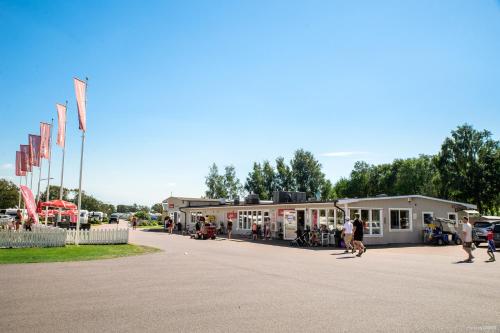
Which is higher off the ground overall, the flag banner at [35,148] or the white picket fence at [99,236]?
the flag banner at [35,148]

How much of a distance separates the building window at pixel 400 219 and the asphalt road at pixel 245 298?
12.2 metres

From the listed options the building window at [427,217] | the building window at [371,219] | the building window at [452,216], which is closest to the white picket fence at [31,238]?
the building window at [371,219]

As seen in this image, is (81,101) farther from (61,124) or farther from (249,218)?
(249,218)

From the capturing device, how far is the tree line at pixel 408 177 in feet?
161

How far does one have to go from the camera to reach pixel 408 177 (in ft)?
241

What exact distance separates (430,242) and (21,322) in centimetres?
2484

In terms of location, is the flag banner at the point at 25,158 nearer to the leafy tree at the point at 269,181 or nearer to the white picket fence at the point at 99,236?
the white picket fence at the point at 99,236

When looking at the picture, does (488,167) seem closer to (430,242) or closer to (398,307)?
(430,242)

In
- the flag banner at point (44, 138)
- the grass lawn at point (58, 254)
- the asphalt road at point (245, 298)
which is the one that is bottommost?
the grass lawn at point (58, 254)

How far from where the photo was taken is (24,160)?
27953 millimetres

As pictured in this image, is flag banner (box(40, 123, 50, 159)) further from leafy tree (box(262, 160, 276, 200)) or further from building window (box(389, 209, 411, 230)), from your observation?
leafy tree (box(262, 160, 276, 200))

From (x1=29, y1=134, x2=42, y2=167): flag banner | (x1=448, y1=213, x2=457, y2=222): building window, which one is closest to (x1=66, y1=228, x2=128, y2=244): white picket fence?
(x1=29, y1=134, x2=42, y2=167): flag banner

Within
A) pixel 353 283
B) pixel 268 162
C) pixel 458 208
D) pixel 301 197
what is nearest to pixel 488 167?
pixel 458 208

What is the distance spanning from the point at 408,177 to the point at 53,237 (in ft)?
226
